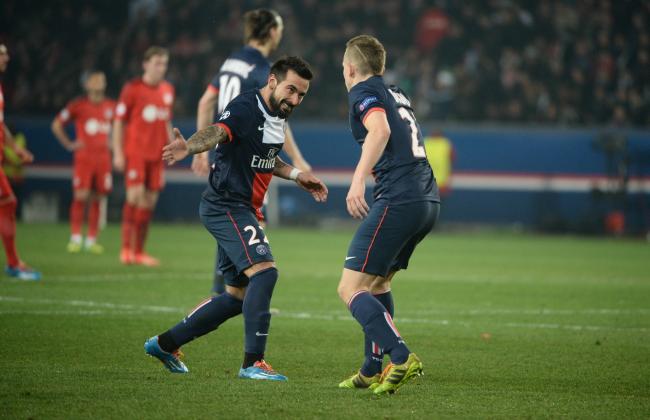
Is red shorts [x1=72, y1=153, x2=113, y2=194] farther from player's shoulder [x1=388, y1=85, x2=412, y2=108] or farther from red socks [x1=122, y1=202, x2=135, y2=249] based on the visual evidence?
player's shoulder [x1=388, y1=85, x2=412, y2=108]

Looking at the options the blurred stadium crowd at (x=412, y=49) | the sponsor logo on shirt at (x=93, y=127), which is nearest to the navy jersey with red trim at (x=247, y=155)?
the sponsor logo on shirt at (x=93, y=127)

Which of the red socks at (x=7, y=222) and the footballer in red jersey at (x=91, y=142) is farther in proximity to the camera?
the footballer in red jersey at (x=91, y=142)

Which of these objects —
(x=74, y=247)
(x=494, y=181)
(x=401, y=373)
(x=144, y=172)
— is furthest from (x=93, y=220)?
(x=494, y=181)

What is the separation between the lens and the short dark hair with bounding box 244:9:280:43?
1038cm

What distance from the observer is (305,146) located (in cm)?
2705

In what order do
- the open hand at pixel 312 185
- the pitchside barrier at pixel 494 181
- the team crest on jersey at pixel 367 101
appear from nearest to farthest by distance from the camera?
1. the team crest on jersey at pixel 367 101
2. the open hand at pixel 312 185
3. the pitchside barrier at pixel 494 181

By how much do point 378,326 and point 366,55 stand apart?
1655mm

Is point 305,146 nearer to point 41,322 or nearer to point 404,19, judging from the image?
point 404,19

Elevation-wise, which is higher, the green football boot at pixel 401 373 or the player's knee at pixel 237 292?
the player's knee at pixel 237 292

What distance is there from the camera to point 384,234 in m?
6.50

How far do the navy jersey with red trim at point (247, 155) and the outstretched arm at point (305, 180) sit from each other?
0.20m

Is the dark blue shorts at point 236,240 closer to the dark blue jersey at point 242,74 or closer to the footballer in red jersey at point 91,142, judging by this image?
the dark blue jersey at point 242,74

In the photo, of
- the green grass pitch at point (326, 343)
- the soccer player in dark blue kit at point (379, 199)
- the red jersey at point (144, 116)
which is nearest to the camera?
the green grass pitch at point (326, 343)

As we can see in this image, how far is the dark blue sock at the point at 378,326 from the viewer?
6246 mm
